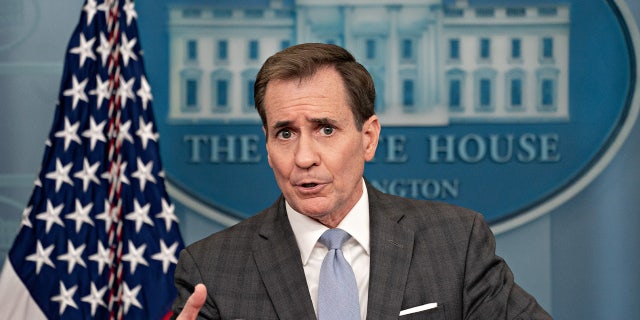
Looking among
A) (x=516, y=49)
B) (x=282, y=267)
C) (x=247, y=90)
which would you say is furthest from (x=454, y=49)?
(x=282, y=267)

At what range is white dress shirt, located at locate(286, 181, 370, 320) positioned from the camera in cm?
210

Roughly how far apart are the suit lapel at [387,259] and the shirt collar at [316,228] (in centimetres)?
2

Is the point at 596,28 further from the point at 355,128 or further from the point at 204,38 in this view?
the point at 355,128

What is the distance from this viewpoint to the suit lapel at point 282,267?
6.58 ft

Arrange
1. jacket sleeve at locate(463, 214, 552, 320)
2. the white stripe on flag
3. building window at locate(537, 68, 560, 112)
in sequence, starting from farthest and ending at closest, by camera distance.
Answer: building window at locate(537, 68, 560, 112), the white stripe on flag, jacket sleeve at locate(463, 214, 552, 320)

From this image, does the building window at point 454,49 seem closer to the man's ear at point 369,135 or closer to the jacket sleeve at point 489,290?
the man's ear at point 369,135

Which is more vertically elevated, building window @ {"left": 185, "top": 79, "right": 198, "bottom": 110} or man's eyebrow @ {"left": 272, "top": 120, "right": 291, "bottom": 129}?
building window @ {"left": 185, "top": 79, "right": 198, "bottom": 110}

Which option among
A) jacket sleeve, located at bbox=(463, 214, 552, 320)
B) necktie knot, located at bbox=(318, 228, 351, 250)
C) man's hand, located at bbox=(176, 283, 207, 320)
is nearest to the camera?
man's hand, located at bbox=(176, 283, 207, 320)

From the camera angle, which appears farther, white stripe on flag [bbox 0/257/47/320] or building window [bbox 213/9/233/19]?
building window [bbox 213/9/233/19]

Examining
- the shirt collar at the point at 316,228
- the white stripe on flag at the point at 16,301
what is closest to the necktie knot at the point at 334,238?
the shirt collar at the point at 316,228

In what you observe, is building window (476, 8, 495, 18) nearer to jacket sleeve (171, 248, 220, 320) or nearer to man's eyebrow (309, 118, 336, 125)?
man's eyebrow (309, 118, 336, 125)

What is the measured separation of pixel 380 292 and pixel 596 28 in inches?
96.4

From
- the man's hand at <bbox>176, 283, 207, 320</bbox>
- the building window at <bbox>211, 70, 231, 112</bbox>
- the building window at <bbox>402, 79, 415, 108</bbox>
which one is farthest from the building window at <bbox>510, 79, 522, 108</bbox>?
the man's hand at <bbox>176, 283, 207, 320</bbox>

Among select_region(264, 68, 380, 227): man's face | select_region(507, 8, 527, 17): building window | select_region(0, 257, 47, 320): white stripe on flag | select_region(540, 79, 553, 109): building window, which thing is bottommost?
select_region(0, 257, 47, 320): white stripe on flag
